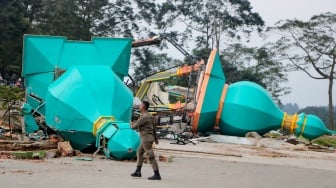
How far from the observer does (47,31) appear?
48.2 m

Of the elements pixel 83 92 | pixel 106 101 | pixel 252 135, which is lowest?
pixel 252 135

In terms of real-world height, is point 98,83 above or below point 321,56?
below

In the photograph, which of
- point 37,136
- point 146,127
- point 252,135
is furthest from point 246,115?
point 146,127

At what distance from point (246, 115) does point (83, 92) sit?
1336 cm

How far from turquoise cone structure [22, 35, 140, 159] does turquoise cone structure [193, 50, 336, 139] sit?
877cm

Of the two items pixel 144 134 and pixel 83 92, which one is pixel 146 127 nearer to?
pixel 144 134

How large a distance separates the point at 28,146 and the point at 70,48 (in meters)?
4.40

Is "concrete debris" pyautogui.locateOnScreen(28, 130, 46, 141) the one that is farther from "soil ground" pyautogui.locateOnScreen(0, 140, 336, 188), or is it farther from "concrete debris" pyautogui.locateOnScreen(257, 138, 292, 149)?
"concrete debris" pyautogui.locateOnScreen(257, 138, 292, 149)

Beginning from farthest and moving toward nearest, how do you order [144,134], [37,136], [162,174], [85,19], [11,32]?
[85,19], [11,32], [37,136], [162,174], [144,134]

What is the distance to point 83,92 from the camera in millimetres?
14156

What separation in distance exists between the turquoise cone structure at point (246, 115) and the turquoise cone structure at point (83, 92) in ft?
28.8

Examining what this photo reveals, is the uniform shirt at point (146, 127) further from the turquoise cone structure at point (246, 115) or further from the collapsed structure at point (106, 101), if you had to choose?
the turquoise cone structure at point (246, 115)

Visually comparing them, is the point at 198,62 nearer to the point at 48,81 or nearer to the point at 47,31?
the point at 48,81

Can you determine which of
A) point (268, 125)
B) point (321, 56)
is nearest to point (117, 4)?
point (321, 56)
